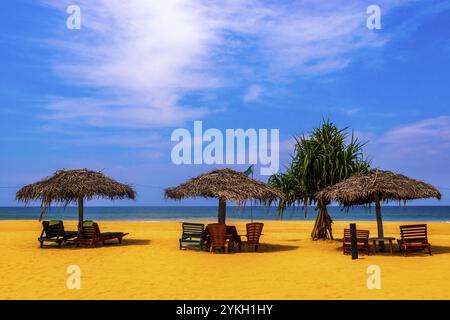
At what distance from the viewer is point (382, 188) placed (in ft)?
47.0

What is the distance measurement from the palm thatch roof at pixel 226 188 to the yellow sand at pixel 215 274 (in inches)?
69.8

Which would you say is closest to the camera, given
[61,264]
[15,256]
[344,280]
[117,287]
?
[117,287]

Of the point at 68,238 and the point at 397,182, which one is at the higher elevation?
the point at 397,182

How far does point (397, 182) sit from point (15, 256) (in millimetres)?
11495

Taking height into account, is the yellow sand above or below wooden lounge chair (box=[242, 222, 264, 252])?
below

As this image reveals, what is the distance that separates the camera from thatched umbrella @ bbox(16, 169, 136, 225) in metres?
16.3

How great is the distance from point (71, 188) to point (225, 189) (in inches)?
206

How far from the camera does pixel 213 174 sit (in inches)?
623

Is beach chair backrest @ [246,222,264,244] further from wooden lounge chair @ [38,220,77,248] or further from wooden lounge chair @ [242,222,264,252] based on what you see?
wooden lounge chair @ [38,220,77,248]

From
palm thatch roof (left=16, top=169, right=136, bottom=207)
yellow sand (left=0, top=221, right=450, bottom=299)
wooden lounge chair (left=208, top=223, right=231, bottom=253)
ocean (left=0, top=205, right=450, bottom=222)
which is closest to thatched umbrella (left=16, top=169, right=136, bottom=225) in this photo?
palm thatch roof (left=16, top=169, right=136, bottom=207)

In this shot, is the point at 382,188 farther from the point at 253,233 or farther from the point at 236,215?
the point at 236,215

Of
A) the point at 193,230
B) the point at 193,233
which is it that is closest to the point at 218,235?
the point at 193,233
